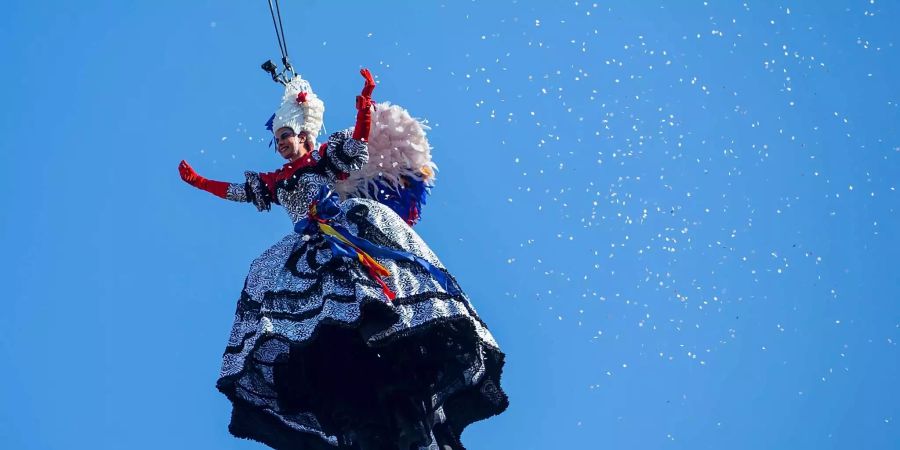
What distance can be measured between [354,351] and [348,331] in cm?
23

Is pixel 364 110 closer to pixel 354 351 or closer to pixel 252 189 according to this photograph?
pixel 252 189

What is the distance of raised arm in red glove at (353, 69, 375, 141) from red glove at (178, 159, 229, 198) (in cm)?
140

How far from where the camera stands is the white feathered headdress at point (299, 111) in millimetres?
14746

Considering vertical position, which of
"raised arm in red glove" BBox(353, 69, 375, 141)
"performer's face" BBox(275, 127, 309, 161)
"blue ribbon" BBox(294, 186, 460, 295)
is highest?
"performer's face" BBox(275, 127, 309, 161)

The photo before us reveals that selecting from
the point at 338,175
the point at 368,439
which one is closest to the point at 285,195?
the point at 338,175

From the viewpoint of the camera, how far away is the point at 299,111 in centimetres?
Result: 1480

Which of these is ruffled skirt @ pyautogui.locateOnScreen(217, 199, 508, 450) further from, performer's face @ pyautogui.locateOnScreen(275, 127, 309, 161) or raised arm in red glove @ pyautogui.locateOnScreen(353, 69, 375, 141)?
performer's face @ pyautogui.locateOnScreen(275, 127, 309, 161)

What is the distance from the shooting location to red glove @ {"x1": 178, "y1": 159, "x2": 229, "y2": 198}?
14.6 m

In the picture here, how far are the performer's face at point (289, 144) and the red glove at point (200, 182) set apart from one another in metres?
0.62

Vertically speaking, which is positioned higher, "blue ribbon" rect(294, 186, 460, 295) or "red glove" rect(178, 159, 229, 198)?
"red glove" rect(178, 159, 229, 198)

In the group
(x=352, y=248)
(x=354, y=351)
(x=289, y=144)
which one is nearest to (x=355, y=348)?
(x=354, y=351)

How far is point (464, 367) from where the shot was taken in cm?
1347

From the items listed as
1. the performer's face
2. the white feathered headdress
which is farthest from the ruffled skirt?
the white feathered headdress

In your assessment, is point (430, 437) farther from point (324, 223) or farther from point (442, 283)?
point (324, 223)
